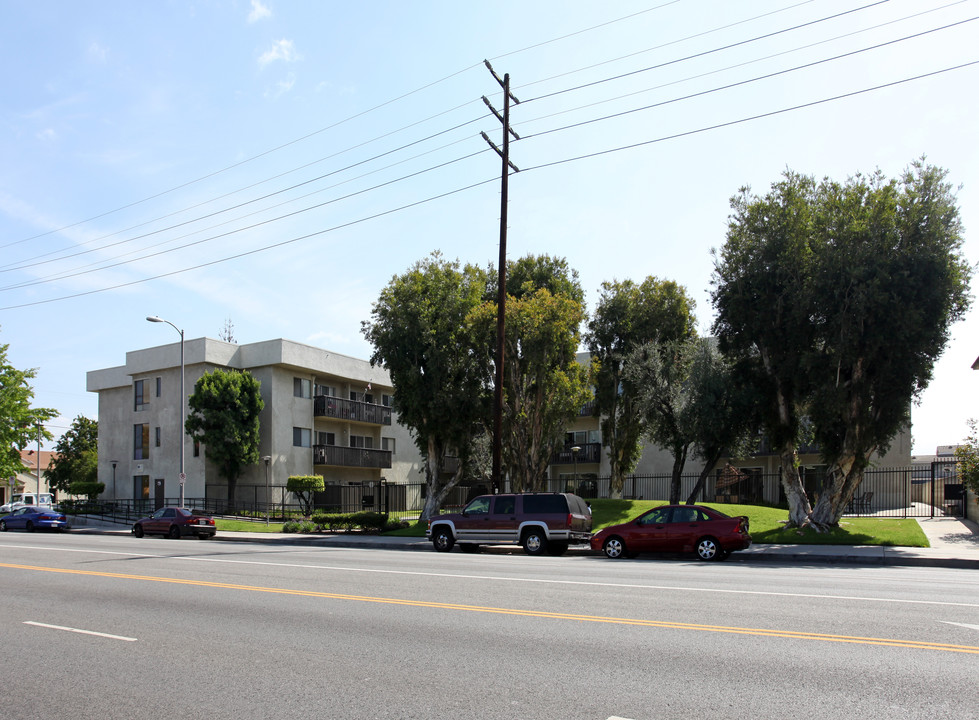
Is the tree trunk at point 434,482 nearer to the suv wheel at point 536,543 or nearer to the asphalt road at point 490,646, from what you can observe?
the suv wheel at point 536,543

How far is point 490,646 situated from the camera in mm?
7754

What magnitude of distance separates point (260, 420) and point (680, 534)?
95.2 feet

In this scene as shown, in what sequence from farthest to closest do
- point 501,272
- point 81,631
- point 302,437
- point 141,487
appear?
point 141,487, point 302,437, point 501,272, point 81,631

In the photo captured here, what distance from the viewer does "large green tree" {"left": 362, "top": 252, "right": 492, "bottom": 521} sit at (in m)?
30.3

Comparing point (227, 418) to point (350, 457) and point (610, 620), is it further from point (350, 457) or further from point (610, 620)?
point (610, 620)

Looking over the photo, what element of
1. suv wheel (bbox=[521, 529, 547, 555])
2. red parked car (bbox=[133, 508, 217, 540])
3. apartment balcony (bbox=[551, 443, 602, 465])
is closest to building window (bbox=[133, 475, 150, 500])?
red parked car (bbox=[133, 508, 217, 540])

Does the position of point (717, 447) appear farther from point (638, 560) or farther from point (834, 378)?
point (638, 560)

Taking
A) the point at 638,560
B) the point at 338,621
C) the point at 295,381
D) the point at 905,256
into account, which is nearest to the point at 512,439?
the point at 638,560

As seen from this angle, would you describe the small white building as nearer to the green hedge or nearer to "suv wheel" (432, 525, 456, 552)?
the green hedge

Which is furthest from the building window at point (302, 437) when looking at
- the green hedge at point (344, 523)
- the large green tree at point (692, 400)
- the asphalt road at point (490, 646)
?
the asphalt road at point (490, 646)

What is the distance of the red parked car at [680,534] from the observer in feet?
60.6

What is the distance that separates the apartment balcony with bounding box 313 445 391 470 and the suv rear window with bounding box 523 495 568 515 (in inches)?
981

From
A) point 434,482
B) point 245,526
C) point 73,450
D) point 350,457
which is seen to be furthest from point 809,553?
point 73,450

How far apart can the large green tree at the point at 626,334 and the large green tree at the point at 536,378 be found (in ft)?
14.5
